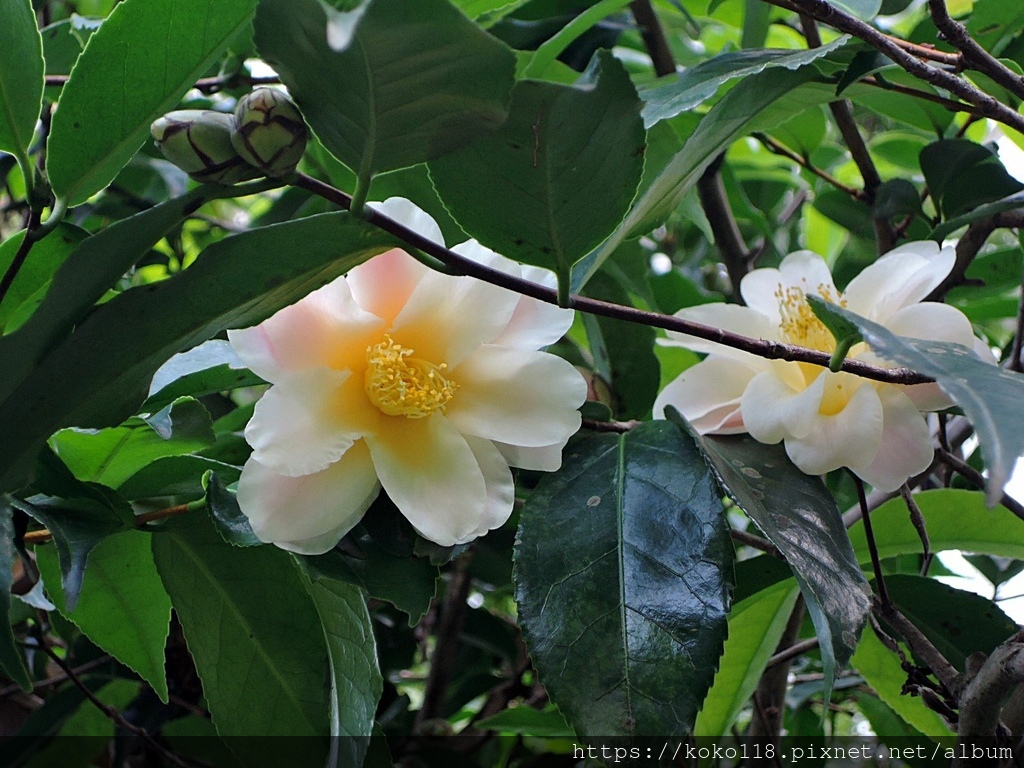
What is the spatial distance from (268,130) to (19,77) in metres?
0.19

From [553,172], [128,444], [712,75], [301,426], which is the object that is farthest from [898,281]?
[128,444]

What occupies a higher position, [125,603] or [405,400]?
[405,400]

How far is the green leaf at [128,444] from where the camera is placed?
544 millimetres

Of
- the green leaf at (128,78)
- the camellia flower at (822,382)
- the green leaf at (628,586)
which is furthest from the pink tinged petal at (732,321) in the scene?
the green leaf at (128,78)

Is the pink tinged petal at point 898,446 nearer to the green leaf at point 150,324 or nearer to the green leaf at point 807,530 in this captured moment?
the green leaf at point 807,530

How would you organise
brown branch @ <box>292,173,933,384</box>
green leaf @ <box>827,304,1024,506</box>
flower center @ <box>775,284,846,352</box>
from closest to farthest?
green leaf @ <box>827,304,1024,506</box> < brown branch @ <box>292,173,933,384</box> < flower center @ <box>775,284,846,352</box>

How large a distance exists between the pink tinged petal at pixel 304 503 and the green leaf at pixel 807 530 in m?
0.20

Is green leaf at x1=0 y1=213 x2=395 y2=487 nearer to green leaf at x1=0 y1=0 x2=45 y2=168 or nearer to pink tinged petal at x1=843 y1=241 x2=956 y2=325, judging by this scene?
green leaf at x1=0 y1=0 x2=45 y2=168

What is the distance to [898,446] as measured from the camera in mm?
545

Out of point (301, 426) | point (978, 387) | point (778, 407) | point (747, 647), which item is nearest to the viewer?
point (978, 387)

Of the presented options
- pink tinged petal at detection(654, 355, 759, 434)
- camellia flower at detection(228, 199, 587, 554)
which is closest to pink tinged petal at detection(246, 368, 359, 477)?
camellia flower at detection(228, 199, 587, 554)

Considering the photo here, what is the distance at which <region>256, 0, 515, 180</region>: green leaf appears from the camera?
0.33 metres

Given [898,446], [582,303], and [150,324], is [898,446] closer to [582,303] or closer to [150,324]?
[582,303]

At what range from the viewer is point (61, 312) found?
0.39 metres
